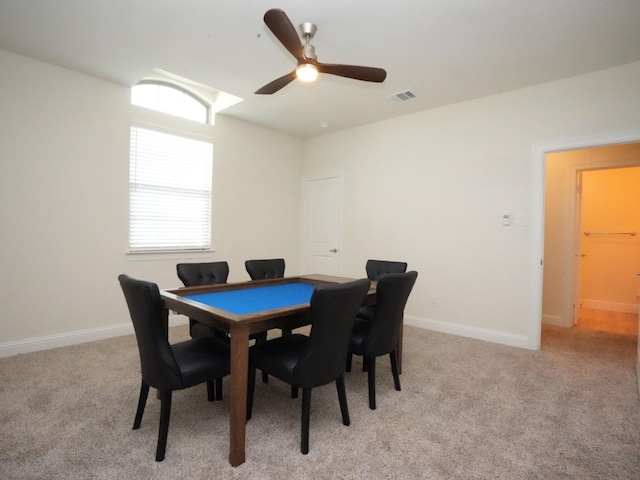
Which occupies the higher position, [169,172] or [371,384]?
[169,172]

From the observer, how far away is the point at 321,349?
177 centimetres

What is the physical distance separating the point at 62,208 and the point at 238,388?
293 cm

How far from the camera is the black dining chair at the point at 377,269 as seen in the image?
9.78 feet

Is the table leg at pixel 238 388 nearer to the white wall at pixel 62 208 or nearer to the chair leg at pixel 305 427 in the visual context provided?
the chair leg at pixel 305 427

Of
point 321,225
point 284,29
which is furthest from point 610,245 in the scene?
point 284,29

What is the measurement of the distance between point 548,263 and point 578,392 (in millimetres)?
2361

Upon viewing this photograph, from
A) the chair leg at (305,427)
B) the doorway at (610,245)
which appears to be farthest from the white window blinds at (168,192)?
the doorway at (610,245)

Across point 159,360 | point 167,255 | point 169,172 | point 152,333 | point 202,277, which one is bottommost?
point 159,360

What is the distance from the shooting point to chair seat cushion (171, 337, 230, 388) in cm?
178

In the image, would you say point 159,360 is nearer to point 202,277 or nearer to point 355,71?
point 202,277

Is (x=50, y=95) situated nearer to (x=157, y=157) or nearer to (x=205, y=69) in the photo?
(x=157, y=157)

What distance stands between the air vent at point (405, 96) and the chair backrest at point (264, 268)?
89.8 inches

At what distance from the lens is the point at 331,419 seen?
6.90 ft

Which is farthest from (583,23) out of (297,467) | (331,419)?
(297,467)
